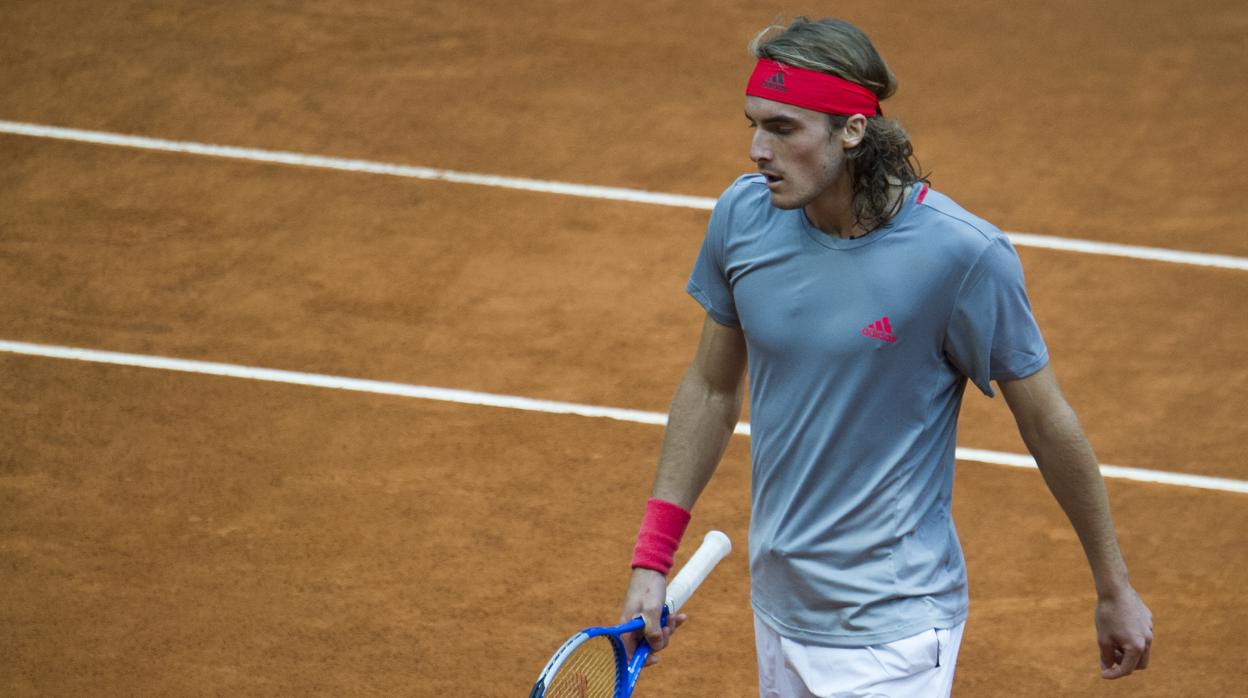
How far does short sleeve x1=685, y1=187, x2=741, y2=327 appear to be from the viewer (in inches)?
146

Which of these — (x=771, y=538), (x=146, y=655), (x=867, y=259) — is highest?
(x=867, y=259)

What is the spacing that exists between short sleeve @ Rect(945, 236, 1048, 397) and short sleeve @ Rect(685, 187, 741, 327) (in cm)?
56

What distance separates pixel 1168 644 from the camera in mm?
5840

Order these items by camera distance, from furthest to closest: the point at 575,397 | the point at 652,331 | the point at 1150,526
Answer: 1. the point at 652,331
2. the point at 575,397
3. the point at 1150,526

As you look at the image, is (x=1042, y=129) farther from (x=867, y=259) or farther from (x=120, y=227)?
(x=867, y=259)

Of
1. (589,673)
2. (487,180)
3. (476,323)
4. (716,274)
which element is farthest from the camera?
(487,180)

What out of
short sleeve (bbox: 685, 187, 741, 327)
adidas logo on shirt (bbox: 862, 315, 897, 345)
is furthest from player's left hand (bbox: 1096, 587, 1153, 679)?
short sleeve (bbox: 685, 187, 741, 327)

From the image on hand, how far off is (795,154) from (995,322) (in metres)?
0.54

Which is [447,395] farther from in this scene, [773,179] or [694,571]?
[773,179]

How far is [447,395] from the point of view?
7.20 metres

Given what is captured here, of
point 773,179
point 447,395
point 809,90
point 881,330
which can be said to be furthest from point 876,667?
point 447,395

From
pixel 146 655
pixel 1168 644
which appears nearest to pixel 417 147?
pixel 146 655

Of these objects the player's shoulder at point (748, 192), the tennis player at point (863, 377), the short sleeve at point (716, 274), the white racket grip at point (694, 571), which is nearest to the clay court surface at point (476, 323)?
the white racket grip at point (694, 571)

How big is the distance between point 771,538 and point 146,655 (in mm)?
2897
